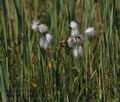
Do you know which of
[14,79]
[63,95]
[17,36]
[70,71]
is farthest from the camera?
[17,36]

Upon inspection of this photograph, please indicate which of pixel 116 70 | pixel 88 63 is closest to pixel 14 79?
pixel 88 63

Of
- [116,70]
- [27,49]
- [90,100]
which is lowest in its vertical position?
[90,100]

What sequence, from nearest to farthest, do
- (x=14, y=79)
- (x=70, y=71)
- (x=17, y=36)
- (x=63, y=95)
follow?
(x=63, y=95) → (x=70, y=71) → (x=14, y=79) → (x=17, y=36)

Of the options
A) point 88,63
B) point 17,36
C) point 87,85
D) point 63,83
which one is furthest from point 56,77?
point 17,36

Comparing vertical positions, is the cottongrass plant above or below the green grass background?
above

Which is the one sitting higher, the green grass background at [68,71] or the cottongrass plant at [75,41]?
the cottongrass plant at [75,41]

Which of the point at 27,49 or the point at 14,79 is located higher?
the point at 27,49

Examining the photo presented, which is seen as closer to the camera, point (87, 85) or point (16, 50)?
point (87, 85)

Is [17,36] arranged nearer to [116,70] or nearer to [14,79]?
[14,79]

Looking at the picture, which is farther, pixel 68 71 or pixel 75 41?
pixel 68 71

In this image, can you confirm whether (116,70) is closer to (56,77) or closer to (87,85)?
(87,85)

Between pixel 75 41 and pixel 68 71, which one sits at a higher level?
pixel 75 41
